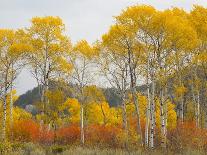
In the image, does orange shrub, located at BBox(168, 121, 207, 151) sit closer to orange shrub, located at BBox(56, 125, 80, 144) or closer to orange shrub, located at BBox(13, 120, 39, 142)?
orange shrub, located at BBox(56, 125, 80, 144)

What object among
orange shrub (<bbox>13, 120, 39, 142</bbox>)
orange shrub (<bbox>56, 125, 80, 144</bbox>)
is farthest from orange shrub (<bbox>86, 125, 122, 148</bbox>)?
orange shrub (<bbox>13, 120, 39, 142</bbox>)

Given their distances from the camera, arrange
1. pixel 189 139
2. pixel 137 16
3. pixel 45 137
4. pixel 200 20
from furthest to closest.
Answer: pixel 45 137 → pixel 200 20 → pixel 137 16 → pixel 189 139

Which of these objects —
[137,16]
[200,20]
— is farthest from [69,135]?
[200,20]

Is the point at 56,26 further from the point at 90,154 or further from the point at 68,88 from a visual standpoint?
the point at 90,154

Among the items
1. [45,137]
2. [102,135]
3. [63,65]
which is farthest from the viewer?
[63,65]

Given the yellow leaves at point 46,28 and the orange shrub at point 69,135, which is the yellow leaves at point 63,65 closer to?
the yellow leaves at point 46,28

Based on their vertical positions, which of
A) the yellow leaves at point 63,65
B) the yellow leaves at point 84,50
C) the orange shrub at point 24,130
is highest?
the yellow leaves at point 84,50

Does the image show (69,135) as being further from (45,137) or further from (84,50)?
(84,50)

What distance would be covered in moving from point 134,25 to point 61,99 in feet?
24.5

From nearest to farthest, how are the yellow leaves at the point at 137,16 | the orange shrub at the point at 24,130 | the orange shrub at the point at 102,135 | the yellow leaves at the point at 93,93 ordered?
the yellow leaves at the point at 137,16 → the orange shrub at the point at 102,135 → the orange shrub at the point at 24,130 → the yellow leaves at the point at 93,93

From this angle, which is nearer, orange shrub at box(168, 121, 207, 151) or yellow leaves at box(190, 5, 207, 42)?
orange shrub at box(168, 121, 207, 151)

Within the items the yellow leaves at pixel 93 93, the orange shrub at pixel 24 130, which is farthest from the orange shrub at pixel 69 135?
the yellow leaves at pixel 93 93

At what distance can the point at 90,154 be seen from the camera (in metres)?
16.9

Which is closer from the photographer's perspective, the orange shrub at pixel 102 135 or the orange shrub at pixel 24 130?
the orange shrub at pixel 102 135
